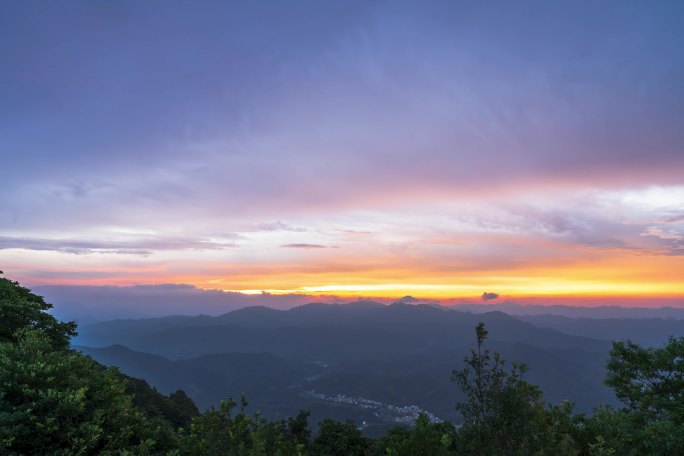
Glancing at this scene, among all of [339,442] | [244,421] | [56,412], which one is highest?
[244,421]

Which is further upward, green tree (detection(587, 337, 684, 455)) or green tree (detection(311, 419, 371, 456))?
green tree (detection(587, 337, 684, 455))

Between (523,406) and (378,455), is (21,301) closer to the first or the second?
(378,455)

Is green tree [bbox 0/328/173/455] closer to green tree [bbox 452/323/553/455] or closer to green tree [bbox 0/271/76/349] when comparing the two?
green tree [bbox 0/271/76/349]

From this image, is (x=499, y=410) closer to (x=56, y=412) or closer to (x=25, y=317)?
(x=56, y=412)

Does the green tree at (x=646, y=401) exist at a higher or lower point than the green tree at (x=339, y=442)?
higher

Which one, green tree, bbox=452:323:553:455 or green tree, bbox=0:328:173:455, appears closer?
green tree, bbox=452:323:553:455

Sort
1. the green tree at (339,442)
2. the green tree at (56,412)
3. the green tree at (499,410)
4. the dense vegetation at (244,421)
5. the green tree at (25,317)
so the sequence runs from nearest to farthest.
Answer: the green tree at (499,410) → the dense vegetation at (244,421) → the green tree at (56,412) → the green tree at (25,317) → the green tree at (339,442)

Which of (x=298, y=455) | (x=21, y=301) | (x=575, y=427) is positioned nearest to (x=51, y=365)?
(x=298, y=455)

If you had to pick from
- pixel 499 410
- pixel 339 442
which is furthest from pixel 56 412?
pixel 339 442

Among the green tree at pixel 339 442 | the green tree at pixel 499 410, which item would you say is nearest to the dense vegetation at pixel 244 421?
the green tree at pixel 499 410

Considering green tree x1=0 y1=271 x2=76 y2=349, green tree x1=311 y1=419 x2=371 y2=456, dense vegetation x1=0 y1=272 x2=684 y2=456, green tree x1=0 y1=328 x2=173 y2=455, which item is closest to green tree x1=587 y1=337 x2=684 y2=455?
dense vegetation x1=0 y1=272 x2=684 y2=456

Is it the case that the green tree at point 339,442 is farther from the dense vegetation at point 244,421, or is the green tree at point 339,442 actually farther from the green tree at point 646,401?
the green tree at point 646,401

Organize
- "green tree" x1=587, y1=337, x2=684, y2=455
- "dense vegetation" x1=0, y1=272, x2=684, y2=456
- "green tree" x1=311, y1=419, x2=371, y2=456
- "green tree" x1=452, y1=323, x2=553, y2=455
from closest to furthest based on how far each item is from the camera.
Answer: "green tree" x1=452, y1=323, x2=553, y2=455 → "dense vegetation" x1=0, y1=272, x2=684, y2=456 → "green tree" x1=587, y1=337, x2=684, y2=455 → "green tree" x1=311, y1=419, x2=371, y2=456

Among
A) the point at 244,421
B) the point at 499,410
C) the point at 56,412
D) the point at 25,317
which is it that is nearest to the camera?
the point at 499,410
